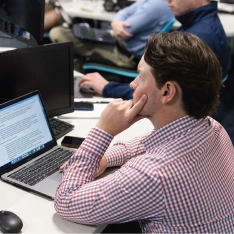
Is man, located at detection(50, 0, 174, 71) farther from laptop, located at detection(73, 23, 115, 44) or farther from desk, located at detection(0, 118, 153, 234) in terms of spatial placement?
desk, located at detection(0, 118, 153, 234)

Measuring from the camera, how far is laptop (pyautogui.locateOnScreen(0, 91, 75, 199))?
1525 mm

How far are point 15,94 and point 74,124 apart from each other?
1.05 feet

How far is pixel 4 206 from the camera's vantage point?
1410 millimetres

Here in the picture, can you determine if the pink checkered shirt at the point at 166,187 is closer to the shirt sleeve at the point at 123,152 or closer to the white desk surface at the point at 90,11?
the shirt sleeve at the point at 123,152

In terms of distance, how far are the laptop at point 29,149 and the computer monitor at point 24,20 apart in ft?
1.80

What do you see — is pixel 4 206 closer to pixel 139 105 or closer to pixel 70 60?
pixel 139 105

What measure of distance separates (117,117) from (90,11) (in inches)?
115

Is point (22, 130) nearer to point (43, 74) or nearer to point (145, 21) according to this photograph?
point (43, 74)

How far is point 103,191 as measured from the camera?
1221 millimetres

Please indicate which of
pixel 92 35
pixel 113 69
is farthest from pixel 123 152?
pixel 92 35

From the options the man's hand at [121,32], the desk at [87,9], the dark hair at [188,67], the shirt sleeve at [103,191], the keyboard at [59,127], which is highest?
the dark hair at [188,67]

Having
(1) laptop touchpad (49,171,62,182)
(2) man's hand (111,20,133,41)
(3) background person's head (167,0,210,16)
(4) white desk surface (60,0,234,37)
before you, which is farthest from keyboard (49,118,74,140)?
(4) white desk surface (60,0,234,37)

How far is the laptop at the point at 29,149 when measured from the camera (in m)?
1.53

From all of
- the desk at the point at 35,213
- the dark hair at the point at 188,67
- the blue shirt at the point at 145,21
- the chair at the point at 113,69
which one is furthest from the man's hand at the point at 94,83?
the dark hair at the point at 188,67
